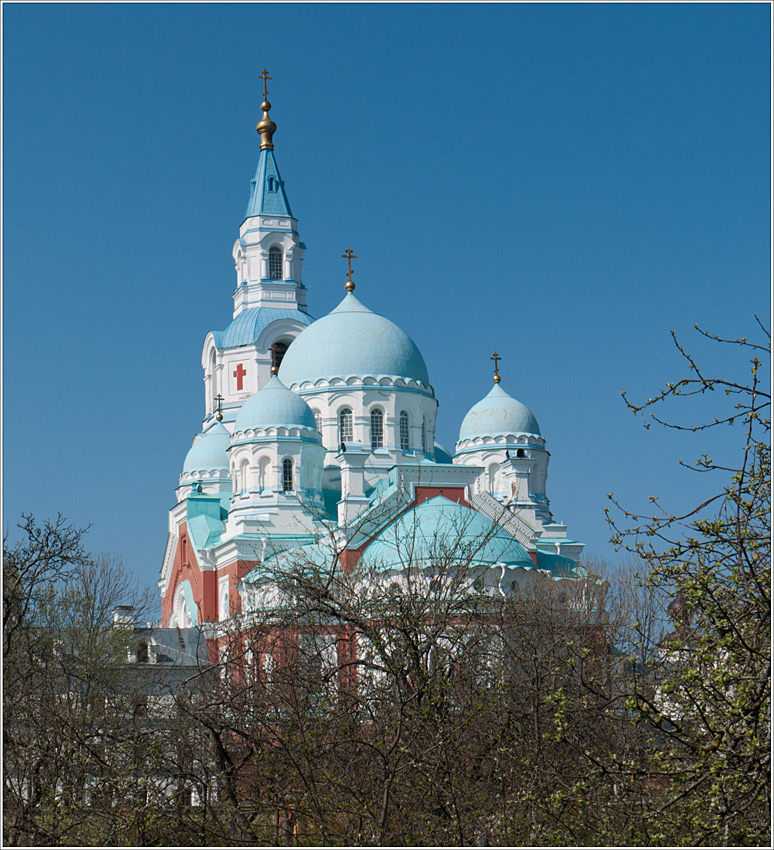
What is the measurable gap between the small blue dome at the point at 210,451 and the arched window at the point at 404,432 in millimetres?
6942

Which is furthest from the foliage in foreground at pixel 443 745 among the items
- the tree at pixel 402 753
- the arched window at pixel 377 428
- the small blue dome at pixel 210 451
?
the small blue dome at pixel 210 451

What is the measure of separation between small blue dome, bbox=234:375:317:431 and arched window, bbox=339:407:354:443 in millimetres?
1442

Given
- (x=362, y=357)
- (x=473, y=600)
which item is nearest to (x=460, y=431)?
(x=362, y=357)

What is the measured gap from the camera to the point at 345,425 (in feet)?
115

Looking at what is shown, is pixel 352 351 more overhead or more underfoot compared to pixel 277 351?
more underfoot

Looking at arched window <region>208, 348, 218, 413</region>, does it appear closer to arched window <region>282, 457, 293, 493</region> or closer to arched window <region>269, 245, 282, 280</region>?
arched window <region>269, 245, 282, 280</region>

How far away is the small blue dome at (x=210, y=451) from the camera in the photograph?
131 feet

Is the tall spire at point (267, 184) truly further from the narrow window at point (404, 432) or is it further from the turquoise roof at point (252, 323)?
the narrow window at point (404, 432)

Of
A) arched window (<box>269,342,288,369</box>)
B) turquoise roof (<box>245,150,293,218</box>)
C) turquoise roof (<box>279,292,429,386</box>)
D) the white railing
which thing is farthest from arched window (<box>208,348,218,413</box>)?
the white railing

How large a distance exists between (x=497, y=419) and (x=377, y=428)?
5094 millimetres

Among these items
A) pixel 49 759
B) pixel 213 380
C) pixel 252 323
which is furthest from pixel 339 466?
pixel 49 759

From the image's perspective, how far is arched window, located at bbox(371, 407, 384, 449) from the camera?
114 feet

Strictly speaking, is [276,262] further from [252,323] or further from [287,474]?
[287,474]

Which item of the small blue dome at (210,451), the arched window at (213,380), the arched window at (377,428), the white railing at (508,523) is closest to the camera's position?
the white railing at (508,523)
